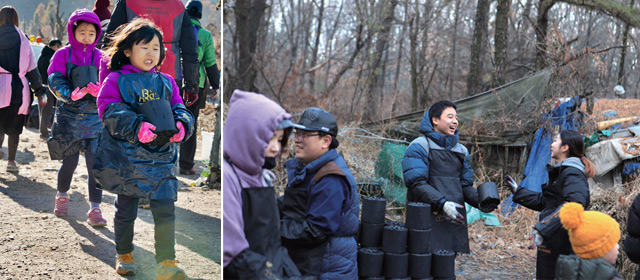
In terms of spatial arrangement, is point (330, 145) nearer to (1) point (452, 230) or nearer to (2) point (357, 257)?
(2) point (357, 257)

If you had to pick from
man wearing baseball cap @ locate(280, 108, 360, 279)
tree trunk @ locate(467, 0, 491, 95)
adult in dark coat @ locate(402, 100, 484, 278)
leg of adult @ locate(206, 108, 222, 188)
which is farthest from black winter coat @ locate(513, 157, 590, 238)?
tree trunk @ locate(467, 0, 491, 95)

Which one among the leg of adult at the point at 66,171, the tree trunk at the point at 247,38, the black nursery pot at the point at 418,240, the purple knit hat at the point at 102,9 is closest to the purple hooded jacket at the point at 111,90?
the purple knit hat at the point at 102,9

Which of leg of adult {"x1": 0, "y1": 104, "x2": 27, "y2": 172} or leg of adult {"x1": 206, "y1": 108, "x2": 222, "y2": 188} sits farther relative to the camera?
leg of adult {"x1": 206, "y1": 108, "x2": 222, "y2": 188}

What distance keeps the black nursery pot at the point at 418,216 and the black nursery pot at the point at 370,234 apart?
19 centimetres

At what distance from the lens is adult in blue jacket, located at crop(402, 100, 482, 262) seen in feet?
13.7

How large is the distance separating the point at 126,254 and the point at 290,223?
0.88m

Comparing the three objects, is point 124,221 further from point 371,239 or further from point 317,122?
point 371,239

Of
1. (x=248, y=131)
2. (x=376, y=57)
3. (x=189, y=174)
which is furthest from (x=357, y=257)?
(x=376, y=57)

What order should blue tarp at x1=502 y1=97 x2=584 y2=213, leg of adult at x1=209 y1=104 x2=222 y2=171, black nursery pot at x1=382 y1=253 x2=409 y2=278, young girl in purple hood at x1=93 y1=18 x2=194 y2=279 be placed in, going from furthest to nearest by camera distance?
blue tarp at x1=502 y1=97 x2=584 y2=213
leg of adult at x1=209 y1=104 x2=222 y2=171
black nursery pot at x1=382 y1=253 x2=409 y2=278
young girl in purple hood at x1=93 y1=18 x2=194 y2=279

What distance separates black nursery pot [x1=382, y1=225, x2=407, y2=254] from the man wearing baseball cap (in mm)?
414

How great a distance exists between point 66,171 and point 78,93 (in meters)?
0.45

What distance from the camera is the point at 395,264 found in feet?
12.1

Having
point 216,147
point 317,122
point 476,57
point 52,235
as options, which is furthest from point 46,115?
point 476,57

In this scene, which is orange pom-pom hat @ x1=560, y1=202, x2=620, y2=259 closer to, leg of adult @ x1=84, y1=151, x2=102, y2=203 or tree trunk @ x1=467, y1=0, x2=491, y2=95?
leg of adult @ x1=84, y1=151, x2=102, y2=203
